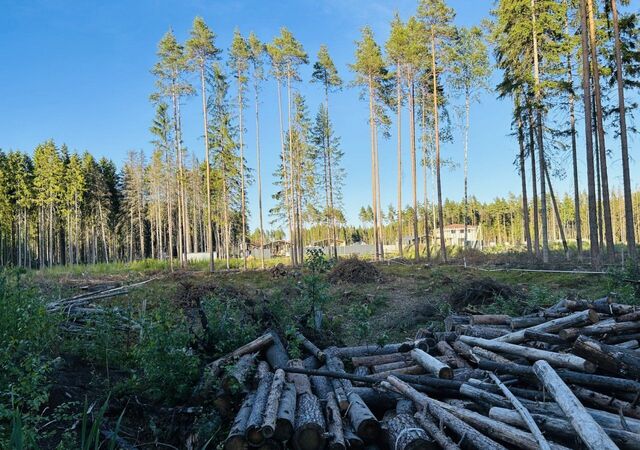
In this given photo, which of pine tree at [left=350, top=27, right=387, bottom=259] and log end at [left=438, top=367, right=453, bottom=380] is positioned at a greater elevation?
pine tree at [left=350, top=27, right=387, bottom=259]

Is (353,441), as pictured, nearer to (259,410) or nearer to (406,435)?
(406,435)

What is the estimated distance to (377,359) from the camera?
530cm

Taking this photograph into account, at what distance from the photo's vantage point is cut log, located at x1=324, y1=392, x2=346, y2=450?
3303mm

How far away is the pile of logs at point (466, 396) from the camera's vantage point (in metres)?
3.17

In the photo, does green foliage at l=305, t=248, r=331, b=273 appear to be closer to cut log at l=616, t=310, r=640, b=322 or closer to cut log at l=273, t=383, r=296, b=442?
cut log at l=273, t=383, r=296, b=442

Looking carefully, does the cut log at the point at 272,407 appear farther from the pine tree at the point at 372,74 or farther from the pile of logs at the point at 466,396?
the pine tree at the point at 372,74

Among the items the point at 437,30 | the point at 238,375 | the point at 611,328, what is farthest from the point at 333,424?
the point at 437,30

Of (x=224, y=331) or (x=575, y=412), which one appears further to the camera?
(x=224, y=331)

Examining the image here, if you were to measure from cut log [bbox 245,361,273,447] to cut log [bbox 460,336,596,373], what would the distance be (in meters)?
2.68

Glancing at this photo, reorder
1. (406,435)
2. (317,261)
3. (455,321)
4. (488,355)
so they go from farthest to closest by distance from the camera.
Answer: (317,261), (455,321), (488,355), (406,435)

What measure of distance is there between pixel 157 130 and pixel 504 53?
24.3 metres

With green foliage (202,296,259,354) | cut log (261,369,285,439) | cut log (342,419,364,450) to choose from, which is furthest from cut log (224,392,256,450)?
green foliage (202,296,259,354)

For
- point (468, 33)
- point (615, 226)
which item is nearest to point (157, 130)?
point (468, 33)

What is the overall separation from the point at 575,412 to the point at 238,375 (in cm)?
314
